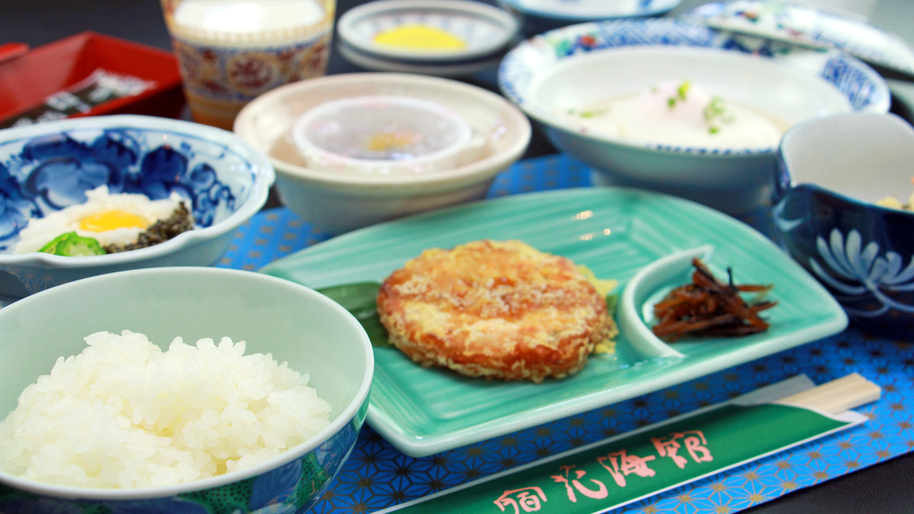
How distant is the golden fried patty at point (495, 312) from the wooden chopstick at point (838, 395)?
1.33 feet

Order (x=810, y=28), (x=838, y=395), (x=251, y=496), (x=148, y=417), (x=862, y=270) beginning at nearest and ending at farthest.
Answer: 1. (x=251, y=496)
2. (x=148, y=417)
3. (x=838, y=395)
4. (x=862, y=270)
5. (x=810, y=28)

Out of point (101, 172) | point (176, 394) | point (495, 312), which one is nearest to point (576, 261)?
point (495, 312)

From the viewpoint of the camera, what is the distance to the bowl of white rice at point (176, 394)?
0.81 m

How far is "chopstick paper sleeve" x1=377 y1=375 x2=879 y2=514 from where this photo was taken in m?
1.11

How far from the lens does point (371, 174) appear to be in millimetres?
1710

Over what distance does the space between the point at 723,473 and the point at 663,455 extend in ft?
0.36

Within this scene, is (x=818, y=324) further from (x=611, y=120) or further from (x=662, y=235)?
(x=611, y=120)

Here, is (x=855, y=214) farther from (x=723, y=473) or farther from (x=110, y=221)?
(x=110, y=221)

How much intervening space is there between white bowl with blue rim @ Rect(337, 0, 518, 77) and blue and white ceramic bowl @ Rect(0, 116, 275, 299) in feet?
3.84

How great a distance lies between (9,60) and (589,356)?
7.48 ft

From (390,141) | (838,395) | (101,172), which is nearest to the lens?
(838,395)

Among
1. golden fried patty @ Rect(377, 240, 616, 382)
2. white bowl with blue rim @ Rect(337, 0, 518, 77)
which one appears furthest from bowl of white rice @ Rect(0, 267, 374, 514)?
white bowl with blue rim @ Rect(337, 0, 518, 77)

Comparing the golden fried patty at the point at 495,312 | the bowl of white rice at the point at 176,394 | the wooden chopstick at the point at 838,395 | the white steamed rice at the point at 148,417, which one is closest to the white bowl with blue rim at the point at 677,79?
the golden fried patty at the point at 495,312

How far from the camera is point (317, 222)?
70.4 inches
